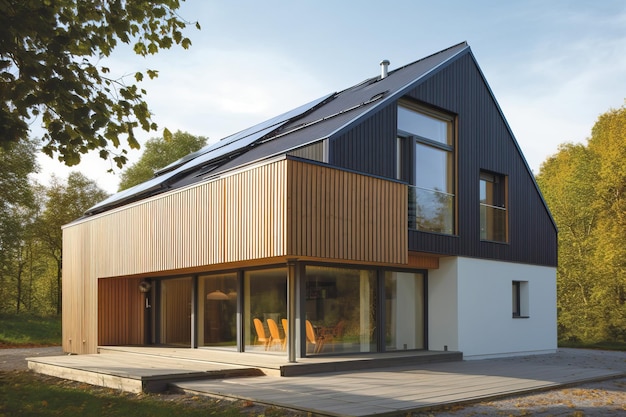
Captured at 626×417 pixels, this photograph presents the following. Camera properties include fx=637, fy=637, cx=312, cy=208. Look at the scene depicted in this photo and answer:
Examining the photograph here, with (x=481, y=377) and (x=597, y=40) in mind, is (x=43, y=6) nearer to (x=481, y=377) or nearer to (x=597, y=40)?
(x=481, y=377)

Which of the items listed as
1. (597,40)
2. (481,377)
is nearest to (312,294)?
(481,377)

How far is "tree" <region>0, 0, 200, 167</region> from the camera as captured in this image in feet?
22.5

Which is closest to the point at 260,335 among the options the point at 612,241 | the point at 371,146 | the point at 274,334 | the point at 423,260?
the point at 274,334

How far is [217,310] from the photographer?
14.1 meters

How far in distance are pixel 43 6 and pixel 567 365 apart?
11.7 meters

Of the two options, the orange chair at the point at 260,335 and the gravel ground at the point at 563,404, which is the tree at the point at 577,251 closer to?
the gravel ground at the point at 563,404

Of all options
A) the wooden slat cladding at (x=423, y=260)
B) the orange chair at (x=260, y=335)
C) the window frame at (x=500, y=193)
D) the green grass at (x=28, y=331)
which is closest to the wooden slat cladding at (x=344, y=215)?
the wooden slat cladding at (x=423, y=260)

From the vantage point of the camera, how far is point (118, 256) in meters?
15.3

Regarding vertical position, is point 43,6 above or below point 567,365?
above

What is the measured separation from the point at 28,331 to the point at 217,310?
40.6 ft

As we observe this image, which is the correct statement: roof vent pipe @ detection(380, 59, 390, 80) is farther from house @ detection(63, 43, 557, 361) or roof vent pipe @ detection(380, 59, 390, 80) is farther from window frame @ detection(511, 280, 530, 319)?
window frame @ detection(511, 280, 530, 319)

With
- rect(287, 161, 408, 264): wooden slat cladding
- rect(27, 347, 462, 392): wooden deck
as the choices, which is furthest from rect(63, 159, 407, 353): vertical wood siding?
rect(27, 347, 462, 392): wooden deck

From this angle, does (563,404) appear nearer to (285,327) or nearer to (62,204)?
(285,327)

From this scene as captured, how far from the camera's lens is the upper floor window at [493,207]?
15.5 m
